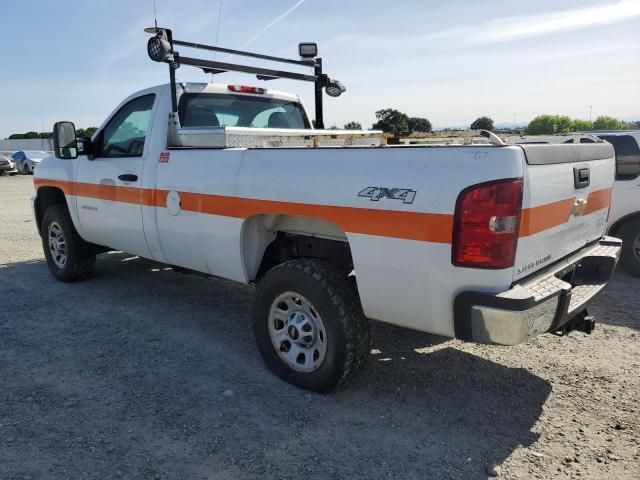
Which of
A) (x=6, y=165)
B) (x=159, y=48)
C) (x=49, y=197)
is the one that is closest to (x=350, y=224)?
(x=159, y=48)

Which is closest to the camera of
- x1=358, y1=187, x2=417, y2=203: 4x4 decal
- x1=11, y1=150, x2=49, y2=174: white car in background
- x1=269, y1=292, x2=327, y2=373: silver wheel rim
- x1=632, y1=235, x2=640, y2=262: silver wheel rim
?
x1=358, y1=187, x2=417, y2=203: 4x4 decal

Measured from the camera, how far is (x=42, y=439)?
3104mm

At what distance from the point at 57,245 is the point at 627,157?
6.67 m

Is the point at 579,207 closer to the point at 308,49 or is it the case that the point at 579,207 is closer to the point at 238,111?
the point at 238,111

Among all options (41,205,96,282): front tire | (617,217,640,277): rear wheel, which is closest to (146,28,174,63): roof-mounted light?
(41,205,96,282): front tire

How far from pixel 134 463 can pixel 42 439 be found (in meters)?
0.64

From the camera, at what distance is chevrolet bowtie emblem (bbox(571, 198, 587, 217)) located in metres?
3.34

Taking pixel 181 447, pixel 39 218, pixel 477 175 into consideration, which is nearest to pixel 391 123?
pixel 477 175

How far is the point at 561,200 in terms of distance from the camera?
3.13 meters

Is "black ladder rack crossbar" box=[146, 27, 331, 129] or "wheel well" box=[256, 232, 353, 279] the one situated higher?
"black ladder rack crossbar" box=[146, 27, 331, 129]

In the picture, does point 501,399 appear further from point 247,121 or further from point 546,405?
point 247,121

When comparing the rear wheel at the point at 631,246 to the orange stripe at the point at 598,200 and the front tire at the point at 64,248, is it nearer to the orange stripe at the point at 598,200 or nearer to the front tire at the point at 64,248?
the orange stripe at the point at 598,200

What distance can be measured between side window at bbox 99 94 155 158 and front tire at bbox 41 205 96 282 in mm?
1125

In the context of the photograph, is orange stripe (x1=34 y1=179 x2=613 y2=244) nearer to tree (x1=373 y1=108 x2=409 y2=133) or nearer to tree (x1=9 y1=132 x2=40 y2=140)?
tree (x1=373 y1=108 x2=409 y2=133)
